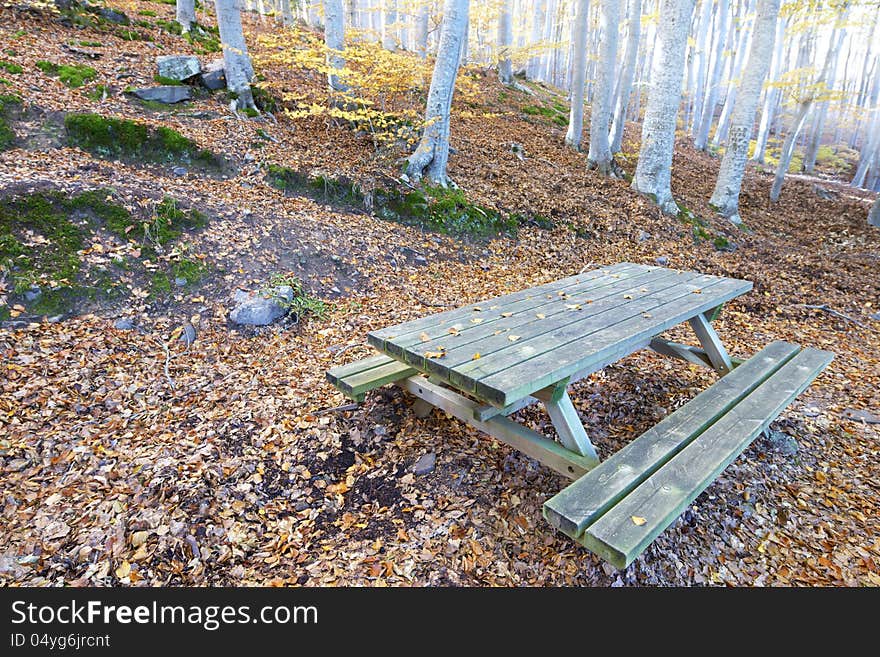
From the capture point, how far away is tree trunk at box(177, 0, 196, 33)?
35.8 ft

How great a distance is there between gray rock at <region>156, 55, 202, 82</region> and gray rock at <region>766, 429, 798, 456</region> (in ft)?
31.3

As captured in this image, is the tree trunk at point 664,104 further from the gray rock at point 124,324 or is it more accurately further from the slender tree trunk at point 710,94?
the slender tree trunk at point 710,94

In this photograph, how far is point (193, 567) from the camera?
2.37 m

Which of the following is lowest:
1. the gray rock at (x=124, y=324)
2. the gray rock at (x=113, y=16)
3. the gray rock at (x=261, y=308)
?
the gray rock at (x=261, y=308)

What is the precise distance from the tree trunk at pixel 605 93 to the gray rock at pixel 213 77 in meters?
7.62

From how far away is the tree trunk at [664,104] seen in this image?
843 centimetres

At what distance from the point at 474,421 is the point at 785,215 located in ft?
39.5

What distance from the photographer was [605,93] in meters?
10.3

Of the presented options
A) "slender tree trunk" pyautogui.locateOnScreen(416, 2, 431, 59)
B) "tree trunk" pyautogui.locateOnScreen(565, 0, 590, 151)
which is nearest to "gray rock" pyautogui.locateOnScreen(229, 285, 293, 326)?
"tree trunk" pyautogui.locateOnScreen(565, 0, 590, 151)

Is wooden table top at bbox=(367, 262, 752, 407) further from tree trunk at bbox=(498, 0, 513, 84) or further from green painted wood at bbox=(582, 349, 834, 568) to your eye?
tree trunk at bbox=(498, 0, 513, 84)

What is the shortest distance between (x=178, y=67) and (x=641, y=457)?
928 centimetres

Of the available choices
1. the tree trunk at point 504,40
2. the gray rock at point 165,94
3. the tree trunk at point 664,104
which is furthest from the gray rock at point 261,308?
the tree trunk at point 504,40

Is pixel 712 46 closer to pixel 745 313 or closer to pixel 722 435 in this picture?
pixel 745 313

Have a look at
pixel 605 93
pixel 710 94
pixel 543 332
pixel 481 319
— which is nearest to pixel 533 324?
pixel 543 332
